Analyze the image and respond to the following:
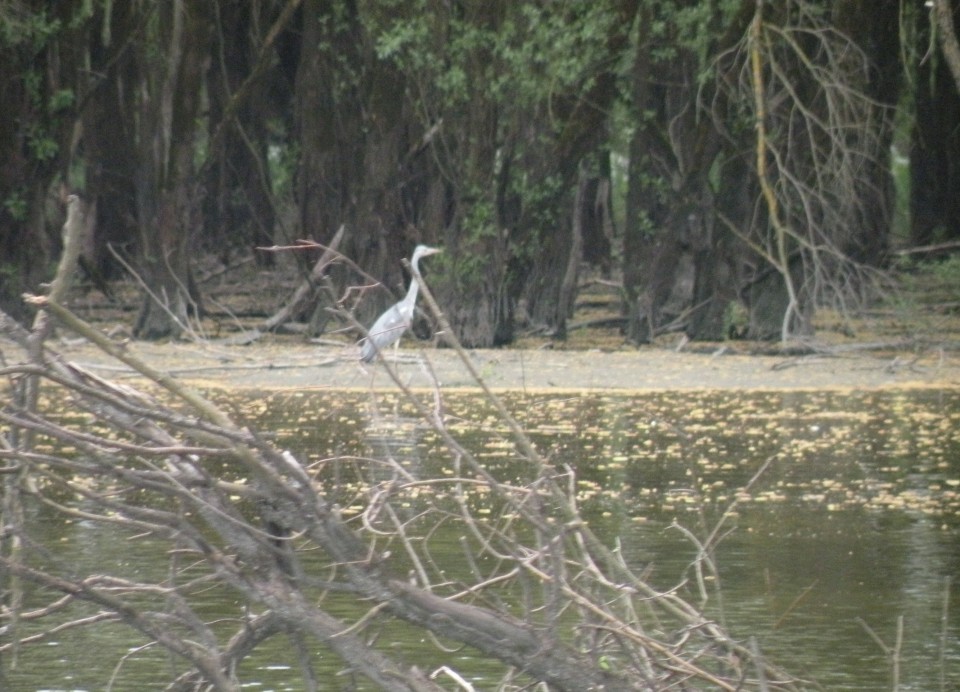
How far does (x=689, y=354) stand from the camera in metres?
19.9

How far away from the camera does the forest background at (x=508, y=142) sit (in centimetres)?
1948

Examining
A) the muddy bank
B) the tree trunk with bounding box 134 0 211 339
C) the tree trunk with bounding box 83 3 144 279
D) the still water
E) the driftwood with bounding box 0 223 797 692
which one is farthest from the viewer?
the tree trunk with bounding box 83 3 144 279

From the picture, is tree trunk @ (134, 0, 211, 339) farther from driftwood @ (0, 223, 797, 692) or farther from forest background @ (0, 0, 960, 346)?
driftwood @ (0, 223, 797, 692)

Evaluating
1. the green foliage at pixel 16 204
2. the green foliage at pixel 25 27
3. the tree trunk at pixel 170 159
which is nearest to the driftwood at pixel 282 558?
the green foliage at pixel 25 27

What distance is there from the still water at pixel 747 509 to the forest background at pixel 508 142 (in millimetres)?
4191

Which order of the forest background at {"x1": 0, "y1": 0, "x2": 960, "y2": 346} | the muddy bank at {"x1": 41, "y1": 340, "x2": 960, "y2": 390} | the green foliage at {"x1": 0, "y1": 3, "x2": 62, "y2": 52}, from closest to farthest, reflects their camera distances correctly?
the muddy bank at {"x1": 41, "y1": 340, "x2": 960, "y2": 390}
the green foliage at {"x1": 0, "y1": 3, "x2": 62, "y2": 52}
the forest background at {"x1": 0, "y1": 0, "x2": 960, "y2": 346}

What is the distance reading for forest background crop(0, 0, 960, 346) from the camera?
63.9 feet

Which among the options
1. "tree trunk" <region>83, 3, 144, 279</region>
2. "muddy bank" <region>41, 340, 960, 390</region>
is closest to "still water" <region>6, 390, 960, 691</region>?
"muddy bank" <region>41, 340, 960, 390</region>

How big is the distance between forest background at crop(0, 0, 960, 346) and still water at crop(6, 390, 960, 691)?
4191mm

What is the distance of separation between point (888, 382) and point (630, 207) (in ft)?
17.8

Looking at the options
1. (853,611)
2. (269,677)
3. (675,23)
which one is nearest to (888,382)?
(675,23)

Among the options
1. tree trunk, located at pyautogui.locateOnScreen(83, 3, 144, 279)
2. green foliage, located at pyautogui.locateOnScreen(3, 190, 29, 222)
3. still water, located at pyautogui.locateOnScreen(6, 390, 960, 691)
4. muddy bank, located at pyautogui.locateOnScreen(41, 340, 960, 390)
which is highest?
tree trunk, located at pyautogui.locateOnScreen(83, 3, 144, 279)

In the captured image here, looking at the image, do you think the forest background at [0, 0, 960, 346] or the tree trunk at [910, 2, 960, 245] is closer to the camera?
the forest background at [0, 0, 960, 346]

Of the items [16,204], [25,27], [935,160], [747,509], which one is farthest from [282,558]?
[935,160]
